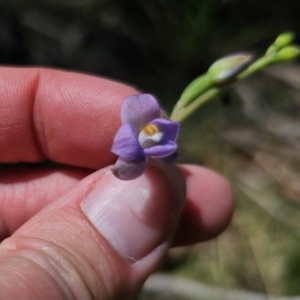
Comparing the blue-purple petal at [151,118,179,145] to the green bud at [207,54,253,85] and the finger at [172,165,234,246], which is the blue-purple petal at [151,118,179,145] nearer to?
the green bud at [207,54,253,85]

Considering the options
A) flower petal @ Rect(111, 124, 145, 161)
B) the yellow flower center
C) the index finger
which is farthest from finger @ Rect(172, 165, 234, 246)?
flower petal @ Rect(111, 124, 145, 161)

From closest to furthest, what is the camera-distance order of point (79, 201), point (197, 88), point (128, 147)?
1. point (128, 147)
2. point (79, 201)
3. point (197, 88)

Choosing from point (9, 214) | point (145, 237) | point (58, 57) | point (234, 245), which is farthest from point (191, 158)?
point (145, 237)

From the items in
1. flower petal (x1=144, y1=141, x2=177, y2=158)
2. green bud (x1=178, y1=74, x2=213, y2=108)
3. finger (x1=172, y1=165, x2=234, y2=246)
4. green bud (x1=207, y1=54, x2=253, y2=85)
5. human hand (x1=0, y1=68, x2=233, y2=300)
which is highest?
green bud (x1=207, y1=54, x2=253, y2=85)

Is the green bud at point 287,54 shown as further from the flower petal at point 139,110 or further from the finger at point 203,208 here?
the finger at point 203,208

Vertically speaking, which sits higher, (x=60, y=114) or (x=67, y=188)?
(x=60, y=114)

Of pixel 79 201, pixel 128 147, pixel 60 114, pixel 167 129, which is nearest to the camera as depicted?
pixel 128 147

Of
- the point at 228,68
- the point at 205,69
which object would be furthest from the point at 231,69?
the point at 205,69

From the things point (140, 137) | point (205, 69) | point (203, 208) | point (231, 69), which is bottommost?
point (203, 208)

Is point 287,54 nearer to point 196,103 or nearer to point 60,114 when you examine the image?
point 196,103
